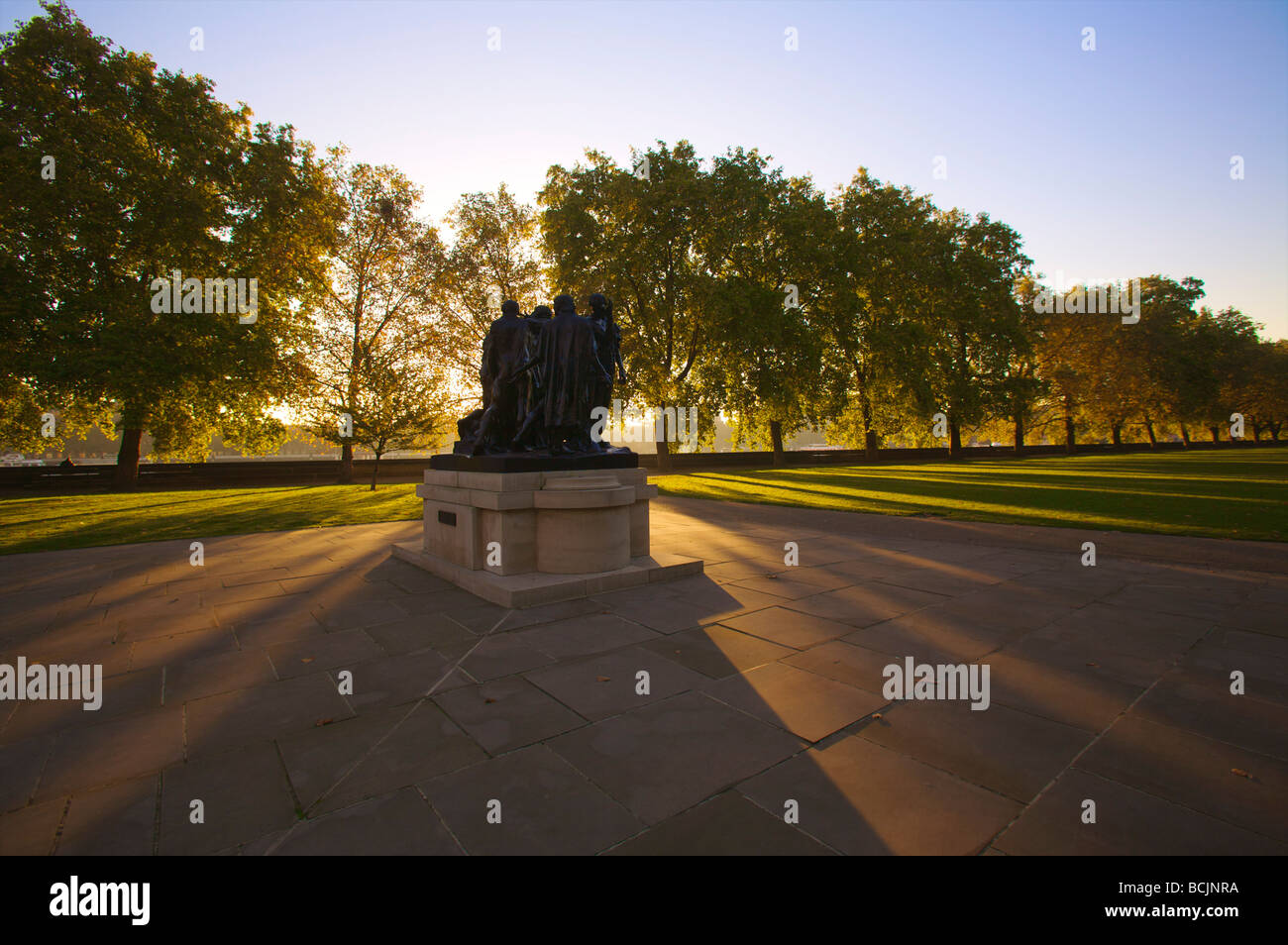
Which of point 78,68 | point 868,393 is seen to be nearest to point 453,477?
point 78,68

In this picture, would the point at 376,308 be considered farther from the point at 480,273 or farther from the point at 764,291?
the point at 764,291

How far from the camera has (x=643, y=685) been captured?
3973 millimetres

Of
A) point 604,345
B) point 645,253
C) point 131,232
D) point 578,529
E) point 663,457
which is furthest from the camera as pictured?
point 663,457

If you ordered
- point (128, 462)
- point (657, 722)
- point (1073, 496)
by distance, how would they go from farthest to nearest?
point (128, 462) < point (1073, 496) < point (657, 722)

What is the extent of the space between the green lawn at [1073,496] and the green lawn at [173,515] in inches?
434

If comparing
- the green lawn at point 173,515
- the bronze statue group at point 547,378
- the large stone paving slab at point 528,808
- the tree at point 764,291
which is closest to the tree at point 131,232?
the green lawn at point 173,515

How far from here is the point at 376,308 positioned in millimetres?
29438

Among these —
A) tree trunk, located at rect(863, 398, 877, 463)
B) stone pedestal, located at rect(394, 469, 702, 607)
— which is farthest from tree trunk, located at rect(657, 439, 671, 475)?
stone pedestal, located at rect(394, 469, 702, 607)

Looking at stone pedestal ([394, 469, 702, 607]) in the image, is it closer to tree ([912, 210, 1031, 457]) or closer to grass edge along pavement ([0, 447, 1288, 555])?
grass edge along pavement ([0, 447, 1288, 555])

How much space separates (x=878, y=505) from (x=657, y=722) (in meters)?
13.4

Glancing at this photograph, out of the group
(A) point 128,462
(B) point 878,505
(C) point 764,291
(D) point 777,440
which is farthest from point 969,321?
(A) point 128,462
